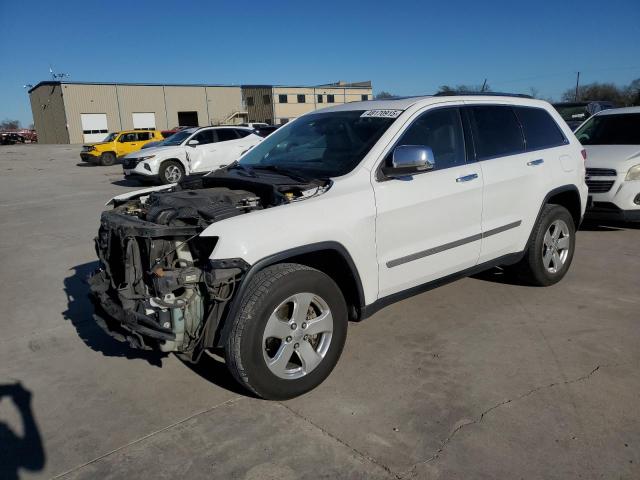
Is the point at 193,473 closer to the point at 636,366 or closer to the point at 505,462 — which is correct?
the point at 505,462

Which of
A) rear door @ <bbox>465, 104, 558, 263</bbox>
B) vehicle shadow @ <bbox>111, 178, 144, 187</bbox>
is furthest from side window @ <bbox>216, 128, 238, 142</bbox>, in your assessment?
rear door @ <bbox>465, 104, 558, 263</bbox>

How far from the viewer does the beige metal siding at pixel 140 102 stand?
53.7 meters

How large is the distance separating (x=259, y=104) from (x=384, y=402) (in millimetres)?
62477

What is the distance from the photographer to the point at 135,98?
178ft

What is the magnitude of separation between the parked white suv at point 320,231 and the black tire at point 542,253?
2 centimetres

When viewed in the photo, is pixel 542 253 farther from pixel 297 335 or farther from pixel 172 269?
pixel 172 269

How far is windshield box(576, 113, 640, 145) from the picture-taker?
26.8ft

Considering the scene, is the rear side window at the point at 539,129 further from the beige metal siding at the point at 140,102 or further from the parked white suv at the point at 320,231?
the beige metal siding at the point at 140,102

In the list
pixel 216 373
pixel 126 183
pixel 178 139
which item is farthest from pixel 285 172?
pixel 126 183

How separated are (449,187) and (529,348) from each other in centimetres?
134

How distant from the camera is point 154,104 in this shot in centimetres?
5569

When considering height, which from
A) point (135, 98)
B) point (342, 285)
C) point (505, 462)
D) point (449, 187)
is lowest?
point (505, 462)

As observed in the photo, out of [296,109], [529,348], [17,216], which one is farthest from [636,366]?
[296,109]

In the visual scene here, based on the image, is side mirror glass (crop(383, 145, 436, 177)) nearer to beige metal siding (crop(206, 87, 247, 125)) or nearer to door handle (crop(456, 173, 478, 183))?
door handle (crop(456, 173, 478, 183))
